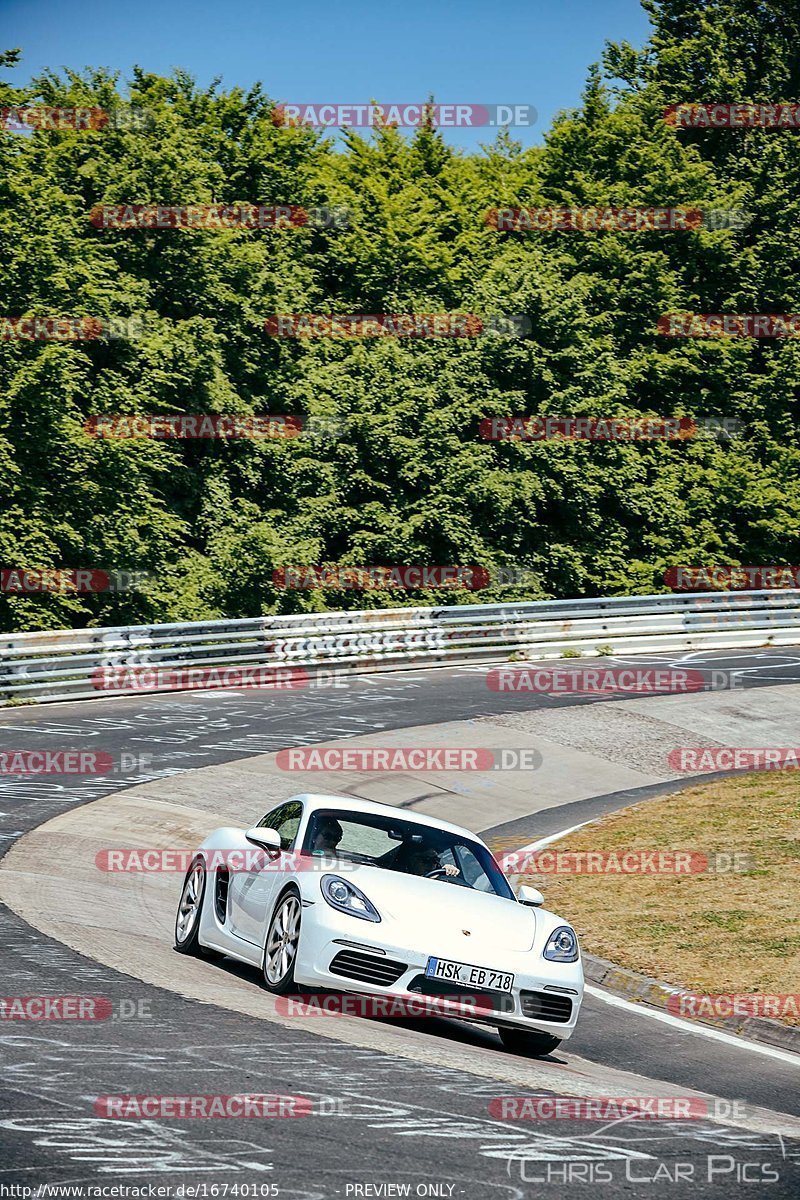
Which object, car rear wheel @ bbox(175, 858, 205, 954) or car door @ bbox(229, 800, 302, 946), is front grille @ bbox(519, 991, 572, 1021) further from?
car rear wheel @ bbox(175, 858, 205, 954)

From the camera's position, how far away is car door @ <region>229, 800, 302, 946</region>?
10.0 m

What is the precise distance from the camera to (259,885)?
Result: 10.2 m

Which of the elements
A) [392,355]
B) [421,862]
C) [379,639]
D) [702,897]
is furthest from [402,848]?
[392,355]

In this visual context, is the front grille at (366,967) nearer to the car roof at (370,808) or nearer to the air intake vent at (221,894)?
the car roof at (370,808)

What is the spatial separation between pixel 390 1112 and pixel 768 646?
1271 inches

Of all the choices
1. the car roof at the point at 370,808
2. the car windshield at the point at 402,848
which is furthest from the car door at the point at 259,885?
the car windshield at the point at 402,848

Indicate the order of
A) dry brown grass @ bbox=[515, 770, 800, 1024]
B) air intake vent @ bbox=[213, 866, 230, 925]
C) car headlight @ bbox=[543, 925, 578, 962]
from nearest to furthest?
car headlight @ bbox=[543, 925, 578, 962] → air intake vent @ bbox=[213, 866, 230, 925] → dry brown grass @ bbox=[515, 770, 800, 1024]

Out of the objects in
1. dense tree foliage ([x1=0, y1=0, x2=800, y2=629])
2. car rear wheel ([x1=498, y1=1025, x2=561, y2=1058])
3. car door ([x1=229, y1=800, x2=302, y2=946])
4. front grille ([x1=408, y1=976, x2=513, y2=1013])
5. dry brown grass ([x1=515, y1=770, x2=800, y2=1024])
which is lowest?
dry brown grass ([x1=515, y1=770, x2=800, y2=1024])

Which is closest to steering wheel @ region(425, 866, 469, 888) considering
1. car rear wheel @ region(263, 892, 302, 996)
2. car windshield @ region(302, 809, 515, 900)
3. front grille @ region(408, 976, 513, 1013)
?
car windshield @ region(302, 809, 515, 900)

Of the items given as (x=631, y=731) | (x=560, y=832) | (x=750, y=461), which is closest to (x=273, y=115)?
(x=750, y=461)

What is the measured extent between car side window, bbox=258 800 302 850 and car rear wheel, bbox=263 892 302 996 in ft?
2.58

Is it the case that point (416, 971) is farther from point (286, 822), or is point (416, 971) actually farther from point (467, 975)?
point (286, 822)

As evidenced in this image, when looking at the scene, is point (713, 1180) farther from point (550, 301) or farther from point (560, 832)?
point (550, 301)

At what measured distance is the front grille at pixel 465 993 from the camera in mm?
8992
